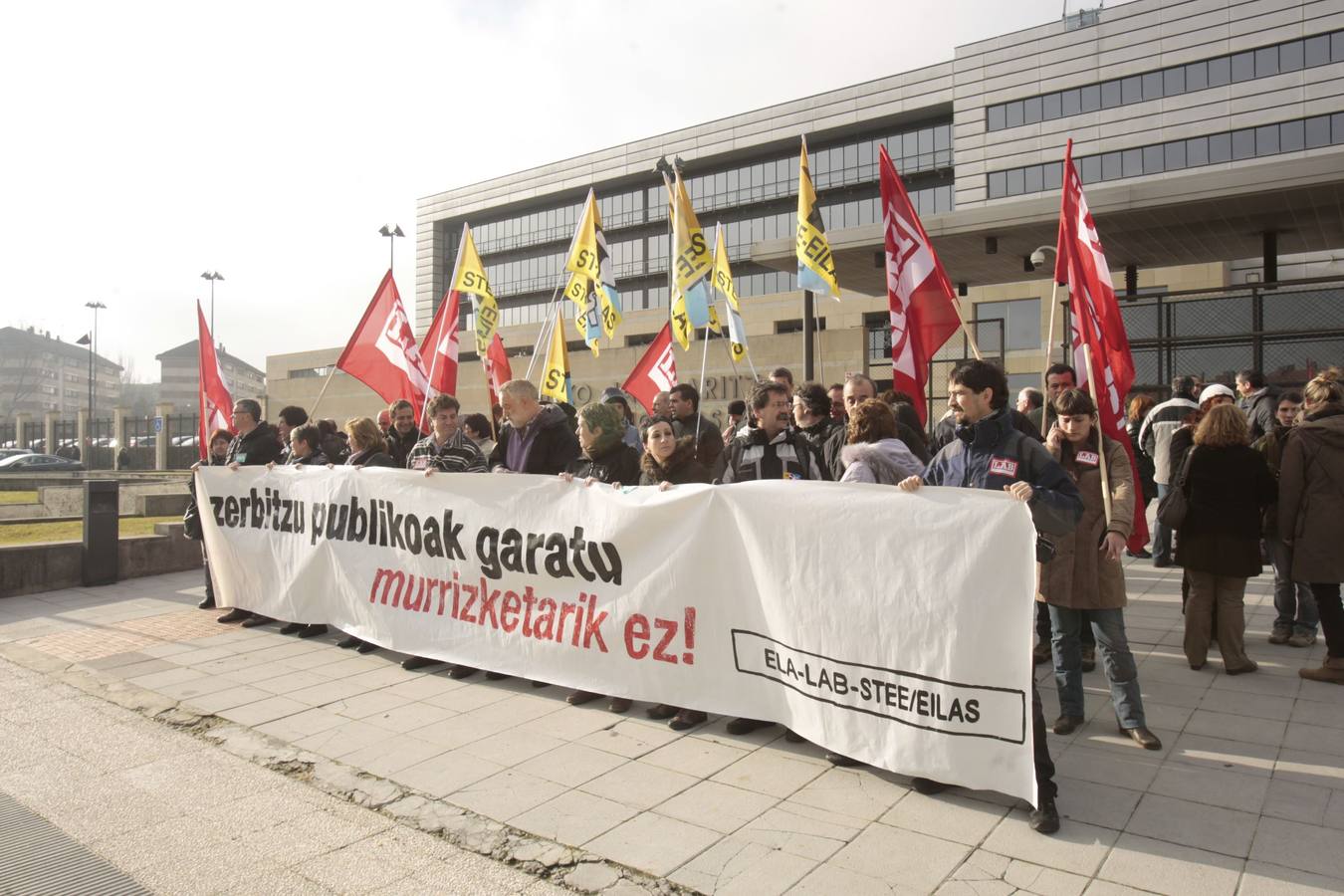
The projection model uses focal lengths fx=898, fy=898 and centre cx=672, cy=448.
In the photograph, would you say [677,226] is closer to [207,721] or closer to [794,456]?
[794,456]

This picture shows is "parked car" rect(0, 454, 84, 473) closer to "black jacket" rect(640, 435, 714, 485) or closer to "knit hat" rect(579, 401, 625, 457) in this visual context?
"knit hat" rect(579, 401, 625, 457)

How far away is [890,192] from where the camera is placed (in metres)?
6.99

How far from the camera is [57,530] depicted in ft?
45.2

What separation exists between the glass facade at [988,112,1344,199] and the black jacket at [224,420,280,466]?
140 feet

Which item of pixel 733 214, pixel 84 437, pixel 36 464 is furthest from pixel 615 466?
pixel 84 437

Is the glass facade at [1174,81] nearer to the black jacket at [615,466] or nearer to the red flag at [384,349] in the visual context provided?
the red flag at [384,349]

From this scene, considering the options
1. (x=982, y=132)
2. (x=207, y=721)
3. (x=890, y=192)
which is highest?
(x=982, y=132)

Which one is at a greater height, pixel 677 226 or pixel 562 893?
pixel 677 226

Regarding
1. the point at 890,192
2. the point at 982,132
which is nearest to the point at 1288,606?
the point at 890,192

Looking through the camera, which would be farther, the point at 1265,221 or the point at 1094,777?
the point at 1265,221

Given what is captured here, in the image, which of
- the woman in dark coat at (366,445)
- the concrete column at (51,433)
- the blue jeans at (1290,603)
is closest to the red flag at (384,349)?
the woman in dark coat at (366,445)

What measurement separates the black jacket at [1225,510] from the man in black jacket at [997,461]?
2.35m

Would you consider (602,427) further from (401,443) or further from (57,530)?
(57,530)

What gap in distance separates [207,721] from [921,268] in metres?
5.66
